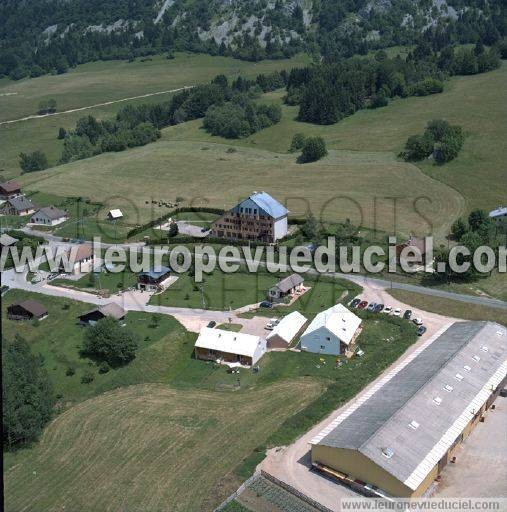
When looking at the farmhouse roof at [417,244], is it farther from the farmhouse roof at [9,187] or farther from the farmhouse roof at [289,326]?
the farmhouse roof at [9,187]

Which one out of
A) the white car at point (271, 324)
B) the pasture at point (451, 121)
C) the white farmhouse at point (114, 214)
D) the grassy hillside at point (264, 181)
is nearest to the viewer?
the white car at point (271, 324)

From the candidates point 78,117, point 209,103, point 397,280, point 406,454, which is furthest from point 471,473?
point 78,117

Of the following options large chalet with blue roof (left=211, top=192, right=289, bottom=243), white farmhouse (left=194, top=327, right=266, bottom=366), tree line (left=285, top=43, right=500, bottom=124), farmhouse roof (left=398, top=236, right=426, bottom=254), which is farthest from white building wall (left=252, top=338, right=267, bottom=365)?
tree line (left=285, top=43, right=500, bottom=124)

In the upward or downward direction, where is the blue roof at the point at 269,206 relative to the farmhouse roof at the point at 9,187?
upward

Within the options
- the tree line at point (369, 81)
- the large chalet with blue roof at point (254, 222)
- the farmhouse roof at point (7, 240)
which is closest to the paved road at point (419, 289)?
the large chalet with blue roof at point (254, 222)

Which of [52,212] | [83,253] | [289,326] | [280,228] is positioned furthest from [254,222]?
[52,212]

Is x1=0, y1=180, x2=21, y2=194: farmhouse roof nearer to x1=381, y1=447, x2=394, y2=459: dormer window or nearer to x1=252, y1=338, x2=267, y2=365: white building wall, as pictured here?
x1=252, y1=338, x2=267, y2=365: white building wall

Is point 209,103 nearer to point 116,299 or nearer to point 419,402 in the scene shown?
point 116,299
